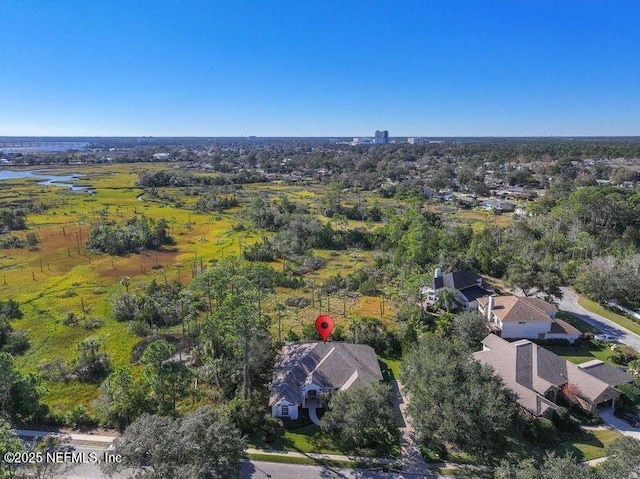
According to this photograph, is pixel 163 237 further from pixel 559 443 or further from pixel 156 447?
pixel 559 443

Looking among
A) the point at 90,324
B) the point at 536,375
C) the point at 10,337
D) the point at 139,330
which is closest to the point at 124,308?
the point at 90,324

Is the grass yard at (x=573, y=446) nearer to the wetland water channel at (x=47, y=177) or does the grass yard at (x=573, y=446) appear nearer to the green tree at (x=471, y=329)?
the green tree at (x=471, y=329)

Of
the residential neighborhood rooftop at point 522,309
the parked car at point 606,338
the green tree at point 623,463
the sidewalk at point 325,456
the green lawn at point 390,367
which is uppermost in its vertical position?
the green tree at point 623,463

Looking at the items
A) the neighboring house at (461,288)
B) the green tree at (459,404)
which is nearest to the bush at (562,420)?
the green tree at (459,404)

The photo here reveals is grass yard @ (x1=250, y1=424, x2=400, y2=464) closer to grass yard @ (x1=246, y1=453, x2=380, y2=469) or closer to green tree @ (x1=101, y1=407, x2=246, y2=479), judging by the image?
grass yard @ (x1=246, y1=453, x2=380, y2=469)

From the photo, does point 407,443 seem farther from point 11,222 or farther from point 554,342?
point 11,222

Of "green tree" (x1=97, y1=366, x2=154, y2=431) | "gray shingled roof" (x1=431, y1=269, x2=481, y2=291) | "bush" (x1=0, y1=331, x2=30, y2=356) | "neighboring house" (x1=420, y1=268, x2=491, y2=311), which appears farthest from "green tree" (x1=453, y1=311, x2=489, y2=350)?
"bush" (x1=0, y1=331, x2=30, y2=356)
